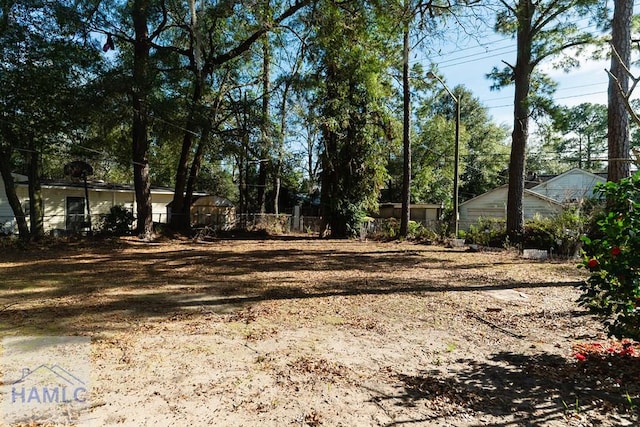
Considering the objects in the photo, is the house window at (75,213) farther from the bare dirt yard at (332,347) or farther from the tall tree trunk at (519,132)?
the tall tree trunk at (519,132)

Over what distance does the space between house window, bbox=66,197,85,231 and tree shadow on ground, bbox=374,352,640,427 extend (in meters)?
19.3

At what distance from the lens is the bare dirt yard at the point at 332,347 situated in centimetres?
254

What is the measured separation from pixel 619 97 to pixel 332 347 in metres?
9.09

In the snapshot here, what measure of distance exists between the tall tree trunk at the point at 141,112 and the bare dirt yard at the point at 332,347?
21.9 feet

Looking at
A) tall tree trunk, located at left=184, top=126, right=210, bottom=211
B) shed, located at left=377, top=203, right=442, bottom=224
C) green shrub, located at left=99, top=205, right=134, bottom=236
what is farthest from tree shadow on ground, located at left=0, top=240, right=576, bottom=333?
shed, located at left=377, top=203, right=442, bottom=224

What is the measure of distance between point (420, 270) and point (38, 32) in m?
12.6

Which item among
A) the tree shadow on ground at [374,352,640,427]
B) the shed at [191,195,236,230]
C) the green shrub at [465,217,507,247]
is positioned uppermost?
the shed at [191,195,236,230]

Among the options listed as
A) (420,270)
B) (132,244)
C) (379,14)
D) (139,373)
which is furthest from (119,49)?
(139,373)

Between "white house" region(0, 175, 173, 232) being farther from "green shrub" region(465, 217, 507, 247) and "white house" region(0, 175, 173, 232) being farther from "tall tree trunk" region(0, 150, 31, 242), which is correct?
"green shrub" region(465, 217, 507, 247)

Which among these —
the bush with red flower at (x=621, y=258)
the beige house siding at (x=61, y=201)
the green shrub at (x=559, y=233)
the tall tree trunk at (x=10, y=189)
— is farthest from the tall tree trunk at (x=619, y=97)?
the beige house siding at (x=61, y=201)

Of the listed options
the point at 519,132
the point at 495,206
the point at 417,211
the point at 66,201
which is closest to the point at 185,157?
the point at 66,201

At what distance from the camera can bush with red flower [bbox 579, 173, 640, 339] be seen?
2824 millimetres

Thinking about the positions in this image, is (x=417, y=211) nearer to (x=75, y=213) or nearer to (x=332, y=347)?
(x=75, y=213)

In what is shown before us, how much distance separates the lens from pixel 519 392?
2.80 metres
